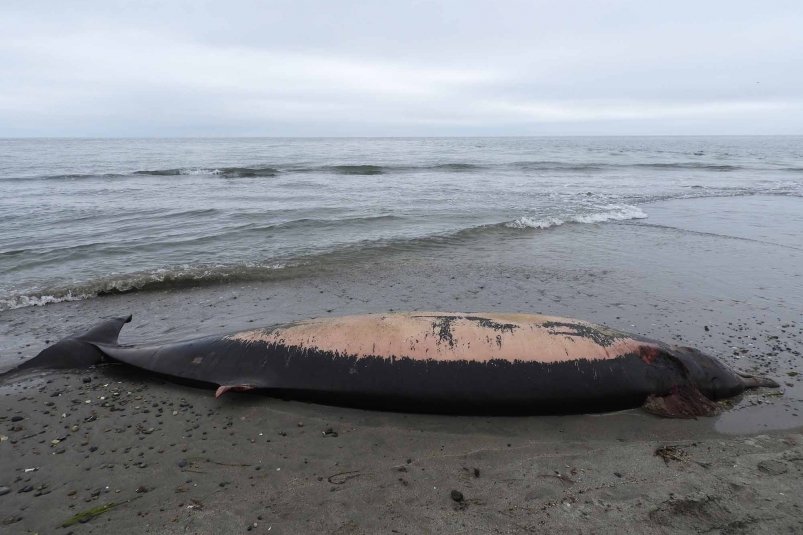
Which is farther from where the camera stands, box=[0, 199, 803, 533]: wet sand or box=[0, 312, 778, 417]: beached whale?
box=[0, 312, 778, 417]: beached whale

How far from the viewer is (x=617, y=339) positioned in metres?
4.97

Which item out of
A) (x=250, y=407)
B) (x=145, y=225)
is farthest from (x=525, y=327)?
(x=145, y=225)

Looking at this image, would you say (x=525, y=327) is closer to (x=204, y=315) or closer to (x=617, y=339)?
(x=617, y=339)

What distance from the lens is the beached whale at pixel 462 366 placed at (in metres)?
4.55

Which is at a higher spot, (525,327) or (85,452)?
(525,327)

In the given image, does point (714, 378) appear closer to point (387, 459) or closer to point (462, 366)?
point (462, 366)

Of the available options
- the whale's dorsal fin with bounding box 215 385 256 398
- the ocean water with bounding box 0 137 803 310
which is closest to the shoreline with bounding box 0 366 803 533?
the whale's dorsal fin with bounding box 215 385 256 398

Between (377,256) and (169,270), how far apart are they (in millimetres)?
4242

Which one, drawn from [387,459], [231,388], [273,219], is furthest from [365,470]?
[273,219]

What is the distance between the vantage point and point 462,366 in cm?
466

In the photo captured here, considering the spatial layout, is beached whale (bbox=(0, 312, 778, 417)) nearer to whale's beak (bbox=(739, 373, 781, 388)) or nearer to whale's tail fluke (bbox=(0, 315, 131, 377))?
whale's beak (bbox=(739, 373, 781, 388))

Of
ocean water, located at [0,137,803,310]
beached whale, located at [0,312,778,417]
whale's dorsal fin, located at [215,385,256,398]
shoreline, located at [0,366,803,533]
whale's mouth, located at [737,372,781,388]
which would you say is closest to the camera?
shoreline, located at [0,366,803,533]

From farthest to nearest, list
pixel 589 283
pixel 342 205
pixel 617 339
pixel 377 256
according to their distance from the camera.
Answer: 1. pixel 342 205
2. pixel 377 256
3. pixel 589 283
4. pixel 617 339

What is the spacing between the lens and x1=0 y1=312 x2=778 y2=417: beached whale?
4.55m
